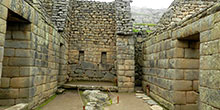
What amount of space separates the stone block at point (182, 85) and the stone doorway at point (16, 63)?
170 inches

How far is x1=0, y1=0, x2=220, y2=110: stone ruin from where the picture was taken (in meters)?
3.15

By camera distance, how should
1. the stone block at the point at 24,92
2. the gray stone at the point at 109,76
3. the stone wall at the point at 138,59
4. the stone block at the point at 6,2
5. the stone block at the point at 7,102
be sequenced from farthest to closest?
the gray stone at the point at 109,76 → the stone wall at the point at 138,59 → the stone block at the point at 24,92 → the stone block at the point at 7,102 → the stone block at the point at 6,2

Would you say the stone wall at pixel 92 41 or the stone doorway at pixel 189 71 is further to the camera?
the stone wall at pixel 92 41

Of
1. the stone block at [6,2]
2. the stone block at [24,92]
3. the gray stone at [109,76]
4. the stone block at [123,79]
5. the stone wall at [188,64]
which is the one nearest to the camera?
the stone block at [6,2]

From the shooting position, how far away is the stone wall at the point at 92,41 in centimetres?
921

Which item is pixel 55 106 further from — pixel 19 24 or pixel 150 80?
pixel 150 80

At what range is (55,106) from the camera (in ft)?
15.9

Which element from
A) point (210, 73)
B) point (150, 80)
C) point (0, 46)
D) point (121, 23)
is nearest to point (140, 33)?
point (121, 23)

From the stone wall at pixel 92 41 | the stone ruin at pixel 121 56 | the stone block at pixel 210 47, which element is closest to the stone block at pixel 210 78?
the stone ruin at pixel 121 56

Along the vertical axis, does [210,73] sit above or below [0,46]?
below

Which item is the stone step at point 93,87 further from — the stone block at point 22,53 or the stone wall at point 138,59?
the stone block at point 22,53

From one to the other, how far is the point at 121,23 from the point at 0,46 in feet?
20.0

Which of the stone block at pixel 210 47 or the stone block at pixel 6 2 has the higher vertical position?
the stone block at pixel 6 2

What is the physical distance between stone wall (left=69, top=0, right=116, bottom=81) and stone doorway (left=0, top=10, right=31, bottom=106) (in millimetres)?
5192
